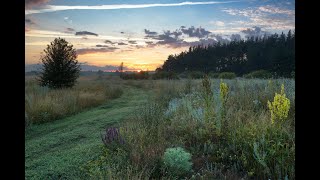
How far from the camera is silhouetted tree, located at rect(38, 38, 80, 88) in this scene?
70.7ft

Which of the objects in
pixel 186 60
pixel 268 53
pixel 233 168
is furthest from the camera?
pixel 186 60

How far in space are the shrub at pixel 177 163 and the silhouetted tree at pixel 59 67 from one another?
58.9 ft

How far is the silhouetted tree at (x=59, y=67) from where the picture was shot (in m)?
21.6

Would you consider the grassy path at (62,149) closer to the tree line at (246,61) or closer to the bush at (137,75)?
the tree line at (246,61)

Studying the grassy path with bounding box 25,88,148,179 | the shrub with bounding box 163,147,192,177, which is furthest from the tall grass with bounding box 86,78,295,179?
the grassy path with bounding box 25,88,148,179

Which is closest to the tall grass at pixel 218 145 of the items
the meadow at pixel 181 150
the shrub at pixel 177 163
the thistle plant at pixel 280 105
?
the meadow at pixel 181 150

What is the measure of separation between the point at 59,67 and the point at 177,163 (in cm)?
1874

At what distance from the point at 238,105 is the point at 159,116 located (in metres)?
2.44

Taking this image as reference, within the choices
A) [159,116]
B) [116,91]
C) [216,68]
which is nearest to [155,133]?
[159,116]

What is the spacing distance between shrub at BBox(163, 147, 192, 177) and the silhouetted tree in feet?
58.9

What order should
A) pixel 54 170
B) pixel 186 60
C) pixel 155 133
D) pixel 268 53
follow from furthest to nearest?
1. pixel 186 60
2. pixel 268 53
3. pixel 155 133
4. pixel 54 170

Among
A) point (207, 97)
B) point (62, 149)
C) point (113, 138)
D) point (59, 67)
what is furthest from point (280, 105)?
point (59, 67)
